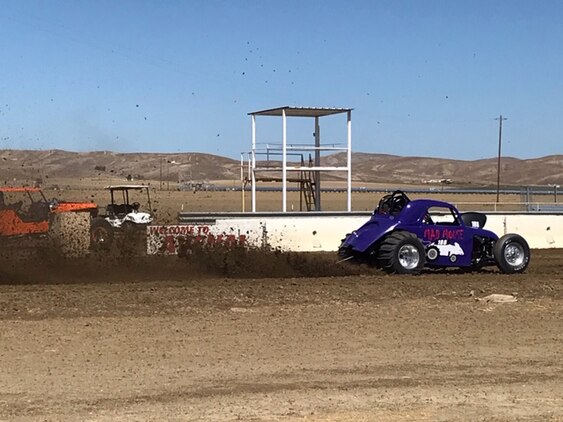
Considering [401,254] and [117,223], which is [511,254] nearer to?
[401,254]

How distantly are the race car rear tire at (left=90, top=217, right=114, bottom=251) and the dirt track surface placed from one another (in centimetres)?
319

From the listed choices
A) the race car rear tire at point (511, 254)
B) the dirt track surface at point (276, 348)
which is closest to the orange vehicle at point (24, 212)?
the dirt track surface at point (276, 348)

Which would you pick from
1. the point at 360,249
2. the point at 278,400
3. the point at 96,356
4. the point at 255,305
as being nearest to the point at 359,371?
the point at 278,400

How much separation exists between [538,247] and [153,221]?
1155 cm

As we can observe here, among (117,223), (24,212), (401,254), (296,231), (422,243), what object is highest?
(24,212)

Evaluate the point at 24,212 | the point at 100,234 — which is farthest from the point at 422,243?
the point at 24,212

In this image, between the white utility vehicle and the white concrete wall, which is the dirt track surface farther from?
the white utility vehicle

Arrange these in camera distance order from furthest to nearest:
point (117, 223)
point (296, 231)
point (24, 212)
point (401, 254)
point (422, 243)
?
1. point (117, 223)
2. point (296, 231)
3. point (24, 212)
4. point (422, 243)
5. point (401, 254)

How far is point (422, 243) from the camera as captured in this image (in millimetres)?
16578

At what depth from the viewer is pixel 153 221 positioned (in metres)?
25.9

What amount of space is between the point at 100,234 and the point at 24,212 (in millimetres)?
2144

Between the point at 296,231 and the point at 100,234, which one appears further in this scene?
the point at 296,231

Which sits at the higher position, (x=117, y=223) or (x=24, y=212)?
(x=24, y=212)

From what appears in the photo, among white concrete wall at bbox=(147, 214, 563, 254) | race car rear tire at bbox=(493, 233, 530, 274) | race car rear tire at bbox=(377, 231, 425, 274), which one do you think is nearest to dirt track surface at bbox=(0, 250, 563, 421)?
race car rear tire at bbox=(377, 231, 425, 274)
